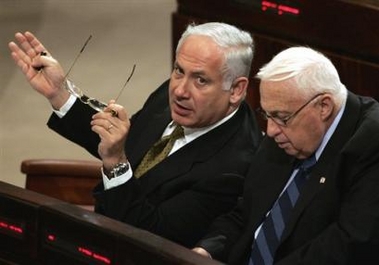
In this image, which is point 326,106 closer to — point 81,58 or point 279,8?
point 279,8

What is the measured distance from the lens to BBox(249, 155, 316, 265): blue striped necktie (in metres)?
2.17

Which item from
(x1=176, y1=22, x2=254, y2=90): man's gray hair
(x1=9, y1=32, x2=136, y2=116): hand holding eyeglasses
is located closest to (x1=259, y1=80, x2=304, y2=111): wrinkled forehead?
(x1=176, y1=22, x2=254, y2=90): man's gray hair

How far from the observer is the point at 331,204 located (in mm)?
2068

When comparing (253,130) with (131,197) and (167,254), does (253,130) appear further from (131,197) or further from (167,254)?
(167,254)

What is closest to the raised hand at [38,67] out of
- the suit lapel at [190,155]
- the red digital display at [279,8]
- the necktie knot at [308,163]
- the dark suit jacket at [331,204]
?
the suit lapel at [190,155]

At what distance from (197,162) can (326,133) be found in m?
0.39

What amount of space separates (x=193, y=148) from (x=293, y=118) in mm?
388

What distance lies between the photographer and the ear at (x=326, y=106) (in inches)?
81.6

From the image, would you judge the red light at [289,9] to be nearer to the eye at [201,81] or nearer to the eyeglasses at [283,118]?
the eye at [201,81]

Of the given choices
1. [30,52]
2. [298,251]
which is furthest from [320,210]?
[30,52]

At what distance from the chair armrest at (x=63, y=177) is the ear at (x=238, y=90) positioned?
58cm

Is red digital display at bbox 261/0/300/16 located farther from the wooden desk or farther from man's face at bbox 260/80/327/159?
the wooden desk

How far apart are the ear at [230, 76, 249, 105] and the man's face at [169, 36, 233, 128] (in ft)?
0.04

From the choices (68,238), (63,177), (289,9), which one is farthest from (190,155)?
(289,9)
